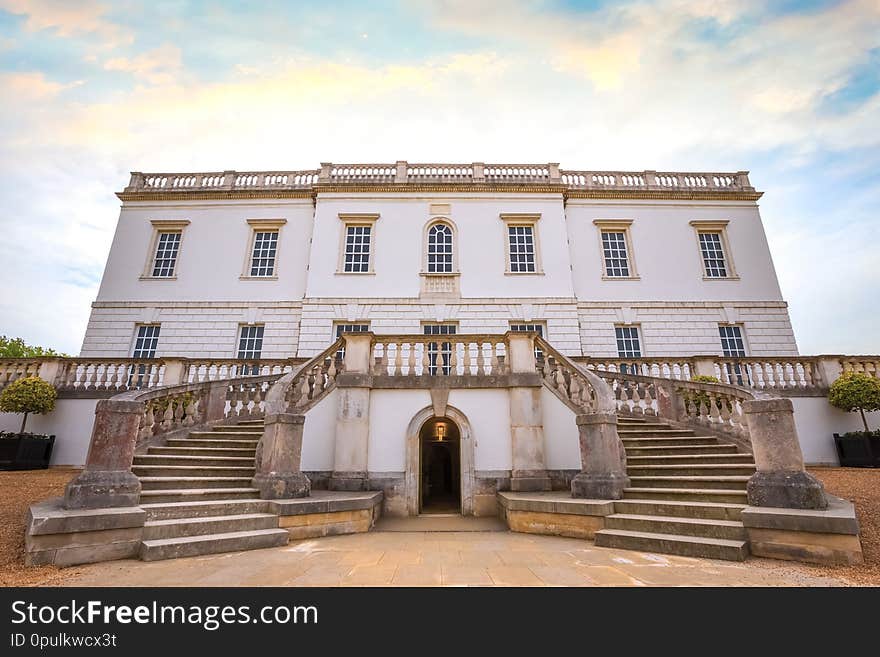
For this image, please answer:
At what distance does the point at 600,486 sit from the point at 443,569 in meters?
3.40

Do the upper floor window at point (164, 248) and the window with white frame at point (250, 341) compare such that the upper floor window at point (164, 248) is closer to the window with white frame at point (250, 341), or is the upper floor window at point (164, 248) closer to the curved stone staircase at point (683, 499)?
the window with white frame at point (250, 341)

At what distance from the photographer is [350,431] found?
7.96m

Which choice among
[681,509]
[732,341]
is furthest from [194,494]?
[732,341]

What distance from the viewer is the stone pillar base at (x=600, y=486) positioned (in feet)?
20.9

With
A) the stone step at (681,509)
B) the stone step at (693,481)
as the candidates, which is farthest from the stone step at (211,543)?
the stone step at (693,481)

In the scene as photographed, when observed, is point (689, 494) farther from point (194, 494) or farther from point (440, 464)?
point (440, 464)

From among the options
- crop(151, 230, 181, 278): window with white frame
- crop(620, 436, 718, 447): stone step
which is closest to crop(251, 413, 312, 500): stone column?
crop(620, 436, 718, 447): stone step

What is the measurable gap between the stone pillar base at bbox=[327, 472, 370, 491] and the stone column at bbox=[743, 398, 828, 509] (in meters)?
6.24

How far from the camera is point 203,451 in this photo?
7730 mm

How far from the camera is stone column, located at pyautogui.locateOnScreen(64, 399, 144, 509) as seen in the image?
4.98 metres

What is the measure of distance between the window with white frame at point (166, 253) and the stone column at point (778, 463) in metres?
19.5

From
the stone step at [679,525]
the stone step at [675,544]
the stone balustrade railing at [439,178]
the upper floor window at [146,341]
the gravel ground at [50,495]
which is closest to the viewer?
the gravel ground at [50,495]
